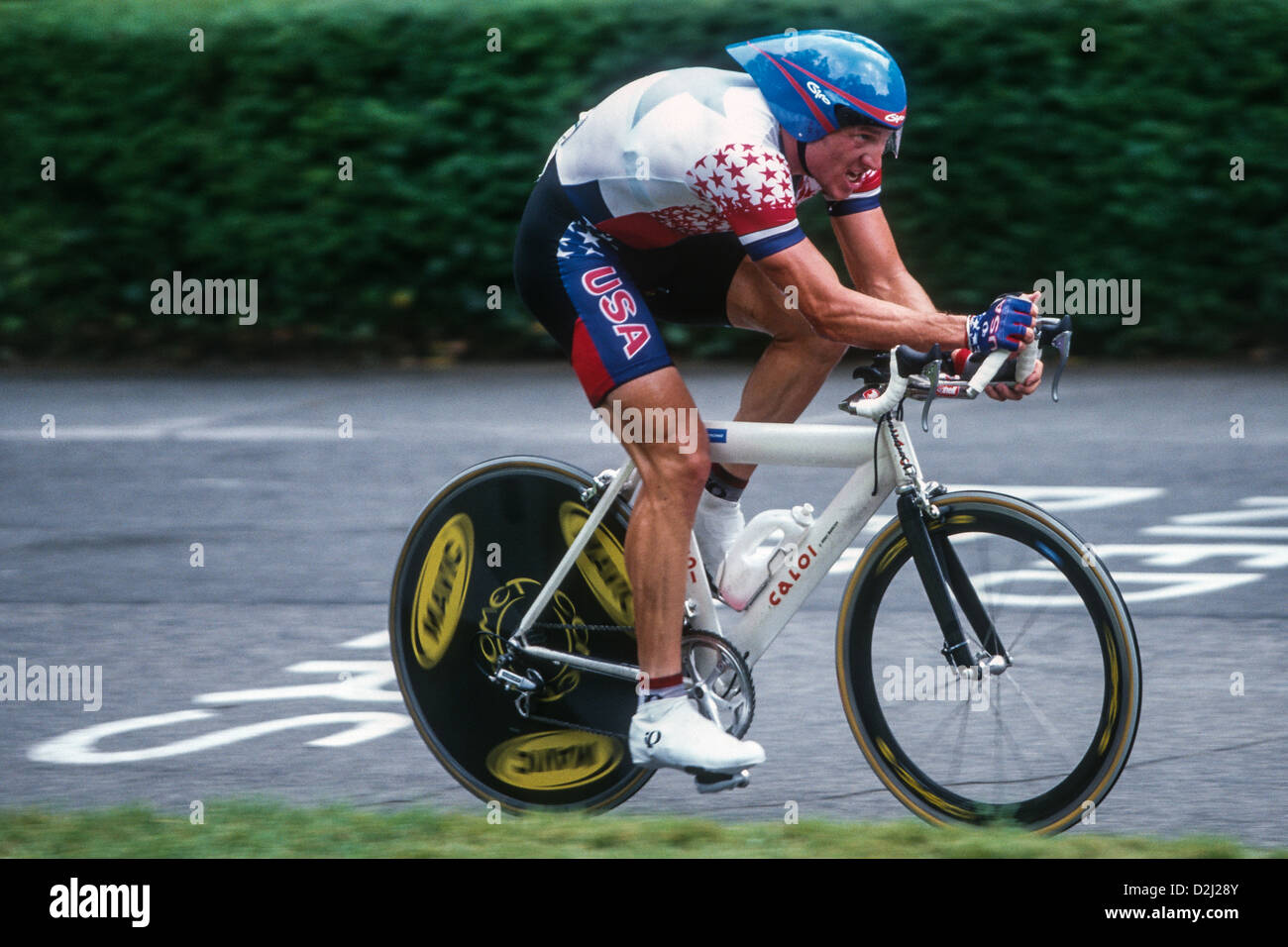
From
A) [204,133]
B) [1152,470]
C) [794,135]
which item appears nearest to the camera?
[794,135]

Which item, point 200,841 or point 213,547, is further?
point 213,547

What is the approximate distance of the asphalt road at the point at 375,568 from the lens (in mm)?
5102

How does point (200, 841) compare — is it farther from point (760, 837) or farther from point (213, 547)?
point (213, 547)

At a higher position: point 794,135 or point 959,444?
point 794,135

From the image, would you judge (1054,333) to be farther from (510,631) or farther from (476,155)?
(476,155)

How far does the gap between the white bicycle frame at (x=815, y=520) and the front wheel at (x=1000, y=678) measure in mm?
98

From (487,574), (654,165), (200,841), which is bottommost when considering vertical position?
(200,841)

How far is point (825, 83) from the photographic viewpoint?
4156mm

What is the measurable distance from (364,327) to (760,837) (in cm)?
868

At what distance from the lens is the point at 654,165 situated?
4.25 m

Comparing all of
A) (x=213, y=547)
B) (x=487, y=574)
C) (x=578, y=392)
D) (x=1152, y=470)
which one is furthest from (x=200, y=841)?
(x=578, y=392)

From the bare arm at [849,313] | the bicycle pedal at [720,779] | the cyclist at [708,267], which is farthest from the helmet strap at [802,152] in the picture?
the bicycle pedal at [720,779]

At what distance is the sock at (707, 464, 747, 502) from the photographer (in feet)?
15.4

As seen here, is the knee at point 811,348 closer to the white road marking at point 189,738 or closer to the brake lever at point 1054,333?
the brake lever at point 1054,333
